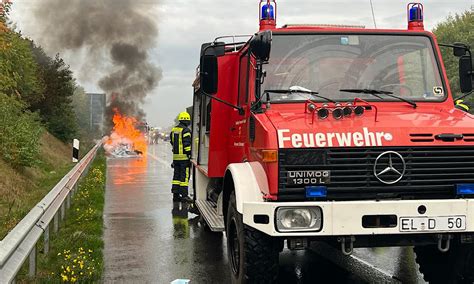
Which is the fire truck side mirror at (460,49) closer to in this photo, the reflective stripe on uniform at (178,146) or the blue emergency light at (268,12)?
the blue emergency light at (268,12)

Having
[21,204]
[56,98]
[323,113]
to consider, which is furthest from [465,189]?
[56,98]

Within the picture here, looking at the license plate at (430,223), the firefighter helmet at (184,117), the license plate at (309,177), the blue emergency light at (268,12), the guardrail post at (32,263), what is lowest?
the guardrail post at (32,263)

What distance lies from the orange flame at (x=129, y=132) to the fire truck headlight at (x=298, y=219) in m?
31.7

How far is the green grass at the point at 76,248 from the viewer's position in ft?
18.0

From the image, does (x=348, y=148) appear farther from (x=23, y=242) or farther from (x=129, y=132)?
(x=129, y=132)

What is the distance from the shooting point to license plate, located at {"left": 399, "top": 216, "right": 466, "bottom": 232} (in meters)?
4.28

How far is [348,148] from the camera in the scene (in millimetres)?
4434

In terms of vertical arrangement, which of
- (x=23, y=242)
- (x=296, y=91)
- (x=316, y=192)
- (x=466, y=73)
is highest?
(x=466, y=73)

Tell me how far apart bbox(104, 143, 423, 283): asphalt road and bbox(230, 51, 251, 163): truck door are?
1385mm

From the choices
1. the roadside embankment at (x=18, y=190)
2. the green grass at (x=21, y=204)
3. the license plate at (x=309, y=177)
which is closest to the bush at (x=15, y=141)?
the roadside embankment at (x=18, y=190)

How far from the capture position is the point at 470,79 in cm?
596

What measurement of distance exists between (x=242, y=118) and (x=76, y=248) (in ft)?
9.41

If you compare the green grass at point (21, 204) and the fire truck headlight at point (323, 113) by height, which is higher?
the fire truck headlight at point (323, 113)

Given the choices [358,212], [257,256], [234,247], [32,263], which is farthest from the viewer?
[234,247]
